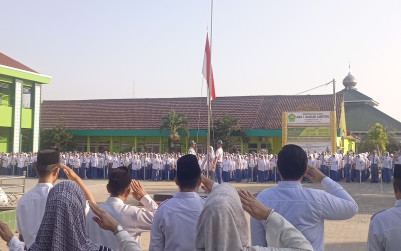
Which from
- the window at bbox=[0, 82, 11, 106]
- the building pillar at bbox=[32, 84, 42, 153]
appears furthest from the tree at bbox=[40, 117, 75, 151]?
the window at bbox=[0, 82, 11, 106]

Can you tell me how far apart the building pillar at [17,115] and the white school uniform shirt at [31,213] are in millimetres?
27410

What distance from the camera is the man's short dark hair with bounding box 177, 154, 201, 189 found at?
126 inches

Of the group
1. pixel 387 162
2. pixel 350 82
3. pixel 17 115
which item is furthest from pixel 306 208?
pixel 350 82

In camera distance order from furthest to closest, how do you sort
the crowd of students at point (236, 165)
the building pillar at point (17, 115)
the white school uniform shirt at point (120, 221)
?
the building pillar at point (17, 115) < the crowd of students at point (236, 165) < the white school uniform shirt at point (120, 221)

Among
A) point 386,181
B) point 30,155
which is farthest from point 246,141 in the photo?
point 30,155

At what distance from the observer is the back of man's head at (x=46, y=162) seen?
3.41 m

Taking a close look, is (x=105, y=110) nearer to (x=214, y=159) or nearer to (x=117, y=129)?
(x=117, y=129)

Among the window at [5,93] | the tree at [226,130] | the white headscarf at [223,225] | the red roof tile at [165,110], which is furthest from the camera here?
the red roof tile at [165,110]

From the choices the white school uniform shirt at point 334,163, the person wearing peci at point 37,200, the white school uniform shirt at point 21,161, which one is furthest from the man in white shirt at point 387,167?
the person wearing peci at point 37,200

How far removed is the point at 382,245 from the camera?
2.86 meters

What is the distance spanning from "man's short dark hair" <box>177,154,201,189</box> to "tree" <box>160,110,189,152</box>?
3028 cm

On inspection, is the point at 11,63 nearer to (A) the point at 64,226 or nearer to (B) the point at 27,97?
(B) the point at 27,97

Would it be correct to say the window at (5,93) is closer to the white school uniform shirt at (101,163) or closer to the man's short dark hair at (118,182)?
the white school uniform shirt at (101,163)

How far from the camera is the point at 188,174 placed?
320cm
